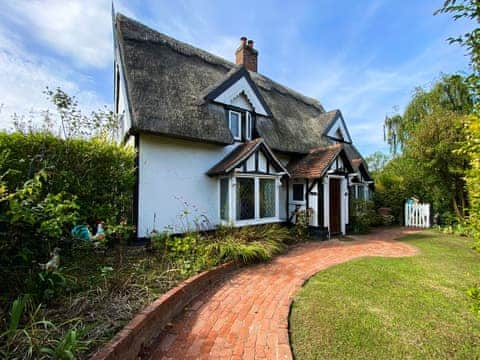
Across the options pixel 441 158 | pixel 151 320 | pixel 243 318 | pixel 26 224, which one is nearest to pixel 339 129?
pixel 441 158

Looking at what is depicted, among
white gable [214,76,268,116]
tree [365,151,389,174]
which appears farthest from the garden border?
tree [365,151,389,174]

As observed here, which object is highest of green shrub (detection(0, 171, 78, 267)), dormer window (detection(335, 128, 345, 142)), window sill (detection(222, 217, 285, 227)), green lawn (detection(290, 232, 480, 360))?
dormer window (detection(335, 128, 345, 142))

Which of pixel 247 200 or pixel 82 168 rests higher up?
pixel 82 168

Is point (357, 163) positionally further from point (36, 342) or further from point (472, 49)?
point (36, 342)

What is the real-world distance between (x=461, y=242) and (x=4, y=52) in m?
18.8

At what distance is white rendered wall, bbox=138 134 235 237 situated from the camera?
286 inches

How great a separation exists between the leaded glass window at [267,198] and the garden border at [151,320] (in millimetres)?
4606

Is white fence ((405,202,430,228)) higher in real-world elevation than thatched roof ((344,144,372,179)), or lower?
lower

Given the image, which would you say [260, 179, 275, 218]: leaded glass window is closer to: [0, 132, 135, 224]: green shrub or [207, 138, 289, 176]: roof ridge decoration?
[207, 138, 289, 176]: roof ridge decoration

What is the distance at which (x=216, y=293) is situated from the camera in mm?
4387

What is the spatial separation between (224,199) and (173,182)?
2109mm

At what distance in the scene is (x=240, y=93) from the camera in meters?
9.84

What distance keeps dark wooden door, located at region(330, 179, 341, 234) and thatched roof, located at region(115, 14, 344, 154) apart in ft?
7.65

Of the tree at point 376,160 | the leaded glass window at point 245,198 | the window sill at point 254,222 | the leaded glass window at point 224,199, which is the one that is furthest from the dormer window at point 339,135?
the tree at point 376,160
